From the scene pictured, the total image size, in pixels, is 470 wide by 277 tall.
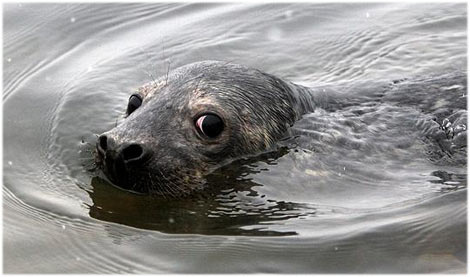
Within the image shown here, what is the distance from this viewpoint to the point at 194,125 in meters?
6.52

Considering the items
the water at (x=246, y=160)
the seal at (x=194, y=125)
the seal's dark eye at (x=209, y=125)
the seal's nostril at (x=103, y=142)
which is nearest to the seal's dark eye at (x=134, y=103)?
the seal at (x=194, y=125)

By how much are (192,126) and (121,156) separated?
666mm

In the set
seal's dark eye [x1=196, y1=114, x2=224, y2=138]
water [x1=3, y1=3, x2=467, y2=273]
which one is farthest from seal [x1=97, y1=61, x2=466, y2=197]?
water [x1=3, y1=3, x2=467, y2=273]

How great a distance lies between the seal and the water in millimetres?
129

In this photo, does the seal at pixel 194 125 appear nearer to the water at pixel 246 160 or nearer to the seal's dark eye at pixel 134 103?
the seal's dark eye at pixel 134 103

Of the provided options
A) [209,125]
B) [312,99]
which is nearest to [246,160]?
[209,125]

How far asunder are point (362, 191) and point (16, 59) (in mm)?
3944

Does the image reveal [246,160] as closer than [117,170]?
No

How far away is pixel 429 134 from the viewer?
699 centimetres

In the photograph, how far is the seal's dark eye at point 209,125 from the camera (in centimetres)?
648

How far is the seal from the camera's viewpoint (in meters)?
6.16

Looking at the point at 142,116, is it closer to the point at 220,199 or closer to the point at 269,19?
the point at 220,199

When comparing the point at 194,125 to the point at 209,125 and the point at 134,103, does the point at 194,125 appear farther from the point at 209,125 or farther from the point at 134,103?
the point at 134,103

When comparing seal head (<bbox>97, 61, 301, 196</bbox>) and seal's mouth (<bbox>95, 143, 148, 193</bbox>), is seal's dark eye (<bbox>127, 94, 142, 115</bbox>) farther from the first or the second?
seal's mouth (<bbox>95, 143, 148, 193</bbox>)
